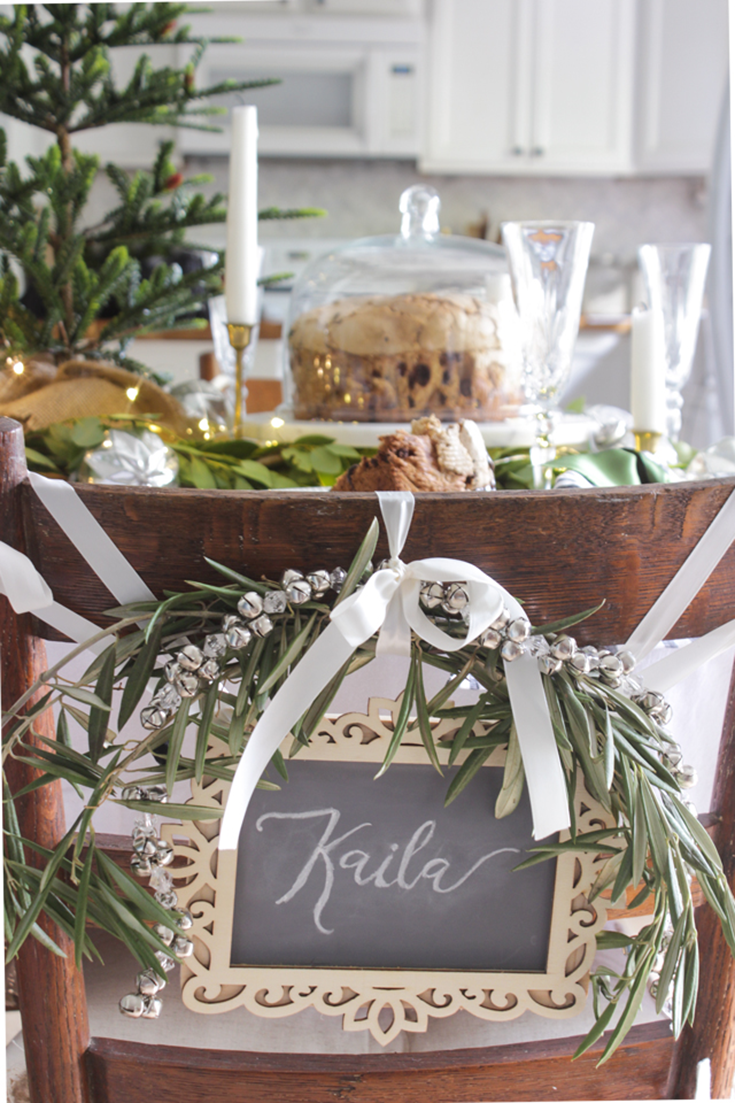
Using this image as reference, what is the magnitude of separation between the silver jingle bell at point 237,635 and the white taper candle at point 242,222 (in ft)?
2.13

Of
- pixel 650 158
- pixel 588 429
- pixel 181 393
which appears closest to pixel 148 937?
pixel 588 429

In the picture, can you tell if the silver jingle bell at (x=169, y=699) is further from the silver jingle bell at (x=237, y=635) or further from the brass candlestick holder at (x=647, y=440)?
the brass candlestick holder at (x=647, y=440)

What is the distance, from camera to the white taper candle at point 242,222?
0.91 m

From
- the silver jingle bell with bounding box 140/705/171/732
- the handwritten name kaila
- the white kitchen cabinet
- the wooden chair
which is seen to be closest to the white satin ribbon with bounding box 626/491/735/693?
the wooden chair

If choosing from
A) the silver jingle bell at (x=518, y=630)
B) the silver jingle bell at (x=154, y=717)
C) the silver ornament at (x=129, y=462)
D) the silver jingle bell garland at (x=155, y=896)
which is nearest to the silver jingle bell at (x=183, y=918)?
the silver jingle bell garland at (x=155, y=896)

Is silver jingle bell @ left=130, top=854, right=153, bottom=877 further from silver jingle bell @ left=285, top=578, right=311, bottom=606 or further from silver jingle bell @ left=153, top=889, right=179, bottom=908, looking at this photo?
silver jingle bell @ left=285, top=578, right=311, bottom=606

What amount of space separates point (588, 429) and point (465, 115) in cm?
313

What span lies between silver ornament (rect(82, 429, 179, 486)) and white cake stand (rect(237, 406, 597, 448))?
0.62 feet

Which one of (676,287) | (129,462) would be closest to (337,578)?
Answer: (129,462)

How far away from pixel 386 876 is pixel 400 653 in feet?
0.41

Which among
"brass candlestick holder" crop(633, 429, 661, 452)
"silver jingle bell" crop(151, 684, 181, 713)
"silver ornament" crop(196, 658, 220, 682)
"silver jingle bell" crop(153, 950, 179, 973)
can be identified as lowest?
"silver jingle bell" crop(153, 950, 179, 973)

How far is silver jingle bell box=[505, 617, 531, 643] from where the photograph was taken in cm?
38

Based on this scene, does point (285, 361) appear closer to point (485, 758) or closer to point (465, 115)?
point (485, 758)

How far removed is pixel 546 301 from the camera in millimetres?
811
